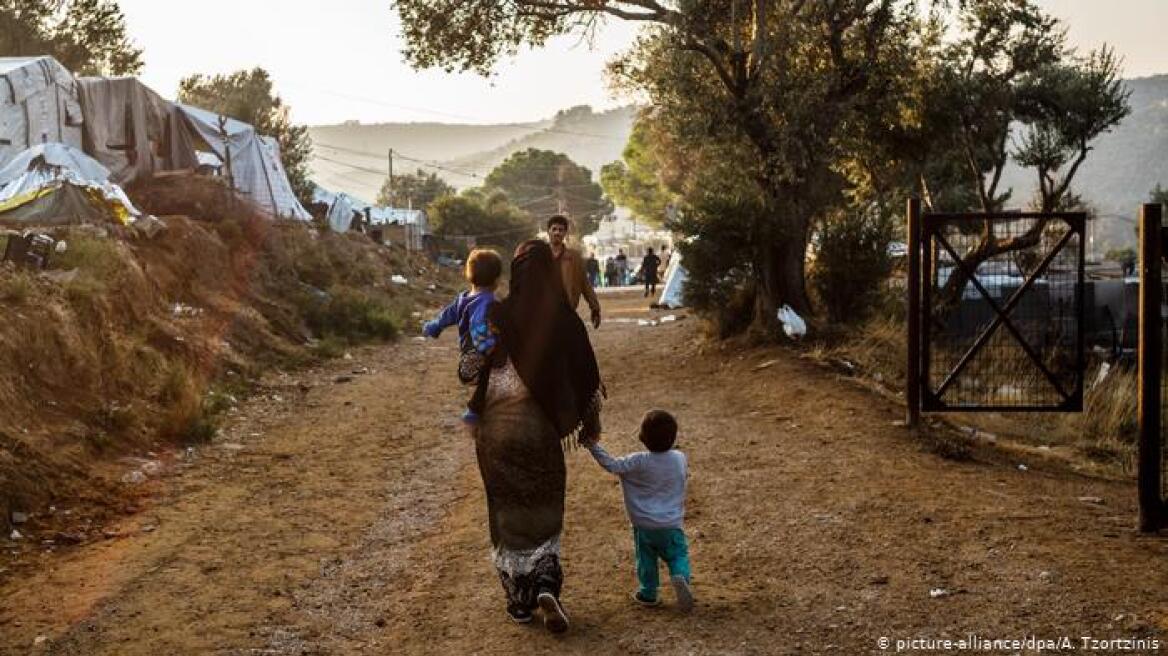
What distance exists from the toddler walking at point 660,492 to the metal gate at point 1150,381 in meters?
3.11

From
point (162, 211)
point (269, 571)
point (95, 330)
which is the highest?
point (162, 211)

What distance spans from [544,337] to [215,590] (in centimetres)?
242

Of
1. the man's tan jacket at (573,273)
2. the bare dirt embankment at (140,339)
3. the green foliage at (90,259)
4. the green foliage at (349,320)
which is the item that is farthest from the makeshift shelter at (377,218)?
the man's tan jacket at (573,273)

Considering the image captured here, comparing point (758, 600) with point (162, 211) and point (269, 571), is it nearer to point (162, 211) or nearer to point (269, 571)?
point (269, 571)

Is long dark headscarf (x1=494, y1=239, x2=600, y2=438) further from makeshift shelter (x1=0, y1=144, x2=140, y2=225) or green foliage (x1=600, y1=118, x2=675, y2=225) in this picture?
green foliage (x1=600, y1=118, x2=675, y2=225)

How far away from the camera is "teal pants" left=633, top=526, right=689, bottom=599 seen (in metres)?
5.25

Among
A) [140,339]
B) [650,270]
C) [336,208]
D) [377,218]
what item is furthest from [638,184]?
[140,339]

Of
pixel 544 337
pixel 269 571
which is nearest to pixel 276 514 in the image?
pixel 269 571

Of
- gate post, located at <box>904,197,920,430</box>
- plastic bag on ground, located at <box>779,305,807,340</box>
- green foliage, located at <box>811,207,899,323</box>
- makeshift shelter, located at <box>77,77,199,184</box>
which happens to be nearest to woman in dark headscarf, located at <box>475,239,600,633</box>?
gate post, located at <box>904,197,920,430</box>

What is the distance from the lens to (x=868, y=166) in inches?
810

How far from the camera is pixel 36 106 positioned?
1923 cm

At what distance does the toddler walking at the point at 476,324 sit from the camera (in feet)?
17.0

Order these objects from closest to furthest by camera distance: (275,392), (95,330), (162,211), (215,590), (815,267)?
(215,590) → (95,330) → (275,392) → (815,267) → (162,211)

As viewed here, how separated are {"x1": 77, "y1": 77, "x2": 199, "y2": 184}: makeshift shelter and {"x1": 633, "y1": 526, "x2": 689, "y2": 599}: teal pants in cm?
1841
